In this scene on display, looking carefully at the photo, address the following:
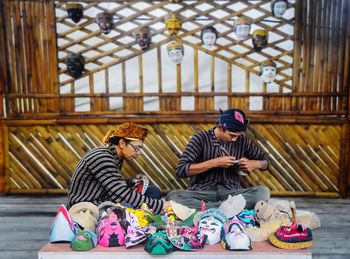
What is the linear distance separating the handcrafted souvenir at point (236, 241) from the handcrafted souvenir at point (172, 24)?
1895 millimetres

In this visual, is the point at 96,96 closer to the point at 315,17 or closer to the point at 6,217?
the point at 6,217

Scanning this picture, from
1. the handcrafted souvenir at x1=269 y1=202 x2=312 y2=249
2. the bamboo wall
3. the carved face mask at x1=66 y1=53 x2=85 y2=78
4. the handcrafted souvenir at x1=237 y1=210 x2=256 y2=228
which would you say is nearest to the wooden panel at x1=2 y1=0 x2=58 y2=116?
the bamboo wall

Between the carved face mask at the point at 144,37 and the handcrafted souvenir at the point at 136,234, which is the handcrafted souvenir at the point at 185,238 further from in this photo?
the carved face mask at the point at 144,37

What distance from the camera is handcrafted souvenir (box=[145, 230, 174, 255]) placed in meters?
1.37

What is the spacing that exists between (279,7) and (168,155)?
148 cm

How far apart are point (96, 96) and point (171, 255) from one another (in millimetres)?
1943

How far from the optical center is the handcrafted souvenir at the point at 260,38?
288 cm

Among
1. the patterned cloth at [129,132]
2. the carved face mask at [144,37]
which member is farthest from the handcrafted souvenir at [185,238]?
the carved face mask at [144,37]

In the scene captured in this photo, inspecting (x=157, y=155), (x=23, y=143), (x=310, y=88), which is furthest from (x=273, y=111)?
(x=23, y=143)

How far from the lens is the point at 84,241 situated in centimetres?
139

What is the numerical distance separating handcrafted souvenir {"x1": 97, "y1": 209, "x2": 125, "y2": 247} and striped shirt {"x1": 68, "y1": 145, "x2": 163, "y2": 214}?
204 mm

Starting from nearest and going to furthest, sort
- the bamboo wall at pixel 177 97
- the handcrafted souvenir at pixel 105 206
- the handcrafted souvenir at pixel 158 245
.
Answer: the handcrafted souvenir at pixel 158 245
the handcrafted souvenir at pixel 105 206
the bamboo wall at pixel 177 97

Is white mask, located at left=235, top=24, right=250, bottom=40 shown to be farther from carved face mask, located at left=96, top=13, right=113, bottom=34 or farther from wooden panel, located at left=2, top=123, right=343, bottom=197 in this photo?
carved face mask, located at left=96, top=13, right=113, bottom=34

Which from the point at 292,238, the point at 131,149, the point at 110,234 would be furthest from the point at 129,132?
the point at 292,238
